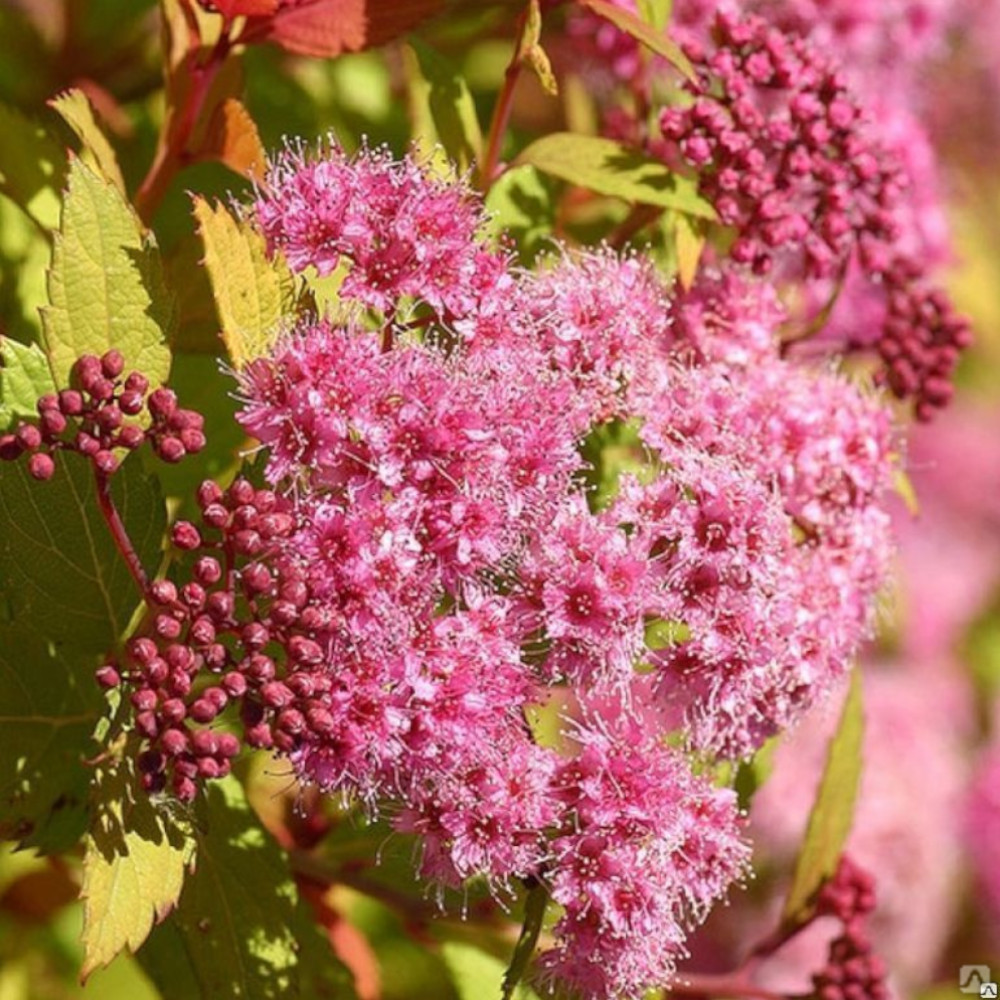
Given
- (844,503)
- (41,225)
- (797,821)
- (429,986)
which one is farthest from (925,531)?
(41,225)

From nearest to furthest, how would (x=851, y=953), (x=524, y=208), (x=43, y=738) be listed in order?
(x=43, y=738), (x=524, y=208), (x=851, y=953)

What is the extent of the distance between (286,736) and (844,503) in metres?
0.69

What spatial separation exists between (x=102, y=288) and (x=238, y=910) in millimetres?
602

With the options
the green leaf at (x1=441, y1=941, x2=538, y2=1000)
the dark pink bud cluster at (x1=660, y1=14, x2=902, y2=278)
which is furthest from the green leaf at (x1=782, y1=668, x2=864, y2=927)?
the dark pink bud cluster at (x1=660, y1=14, x2=902, y2=278)

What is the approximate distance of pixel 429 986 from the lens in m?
2.38

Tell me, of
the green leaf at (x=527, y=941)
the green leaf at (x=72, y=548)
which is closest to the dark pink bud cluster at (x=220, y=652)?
the green leaf at (x=72, y=548)

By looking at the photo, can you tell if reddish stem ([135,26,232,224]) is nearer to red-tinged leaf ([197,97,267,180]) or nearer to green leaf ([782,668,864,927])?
red-tinged leaf ([197,97,267,180])

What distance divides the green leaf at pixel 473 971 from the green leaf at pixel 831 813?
1.23 ft

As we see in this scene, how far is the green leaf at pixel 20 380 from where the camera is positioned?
1.47 m

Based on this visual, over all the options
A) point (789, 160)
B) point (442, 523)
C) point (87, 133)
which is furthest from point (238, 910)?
point (789, 160)

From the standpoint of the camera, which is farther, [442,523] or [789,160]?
[789,160]

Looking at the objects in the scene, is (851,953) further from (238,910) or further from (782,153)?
(782,153)

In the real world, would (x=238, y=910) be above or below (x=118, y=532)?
below

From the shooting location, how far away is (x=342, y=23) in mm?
1759
